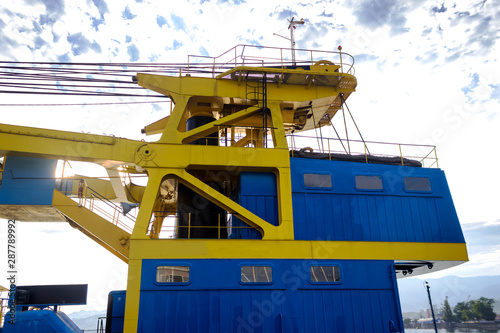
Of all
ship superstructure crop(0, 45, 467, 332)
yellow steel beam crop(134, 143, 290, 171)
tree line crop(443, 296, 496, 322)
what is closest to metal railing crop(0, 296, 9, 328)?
ship superstructure crop(0, 45, 467, 332)

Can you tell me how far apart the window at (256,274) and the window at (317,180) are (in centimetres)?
431

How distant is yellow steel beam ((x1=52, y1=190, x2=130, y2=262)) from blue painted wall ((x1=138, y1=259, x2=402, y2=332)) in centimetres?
286

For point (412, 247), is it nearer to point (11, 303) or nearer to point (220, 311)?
point (220, 311)

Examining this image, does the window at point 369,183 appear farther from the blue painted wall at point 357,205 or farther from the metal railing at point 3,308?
the metal railing at point 3,308

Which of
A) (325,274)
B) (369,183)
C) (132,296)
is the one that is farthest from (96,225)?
(369,183)

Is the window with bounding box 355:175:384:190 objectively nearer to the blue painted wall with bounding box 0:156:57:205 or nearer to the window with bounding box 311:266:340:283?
the window with bounding box 311:266:340:283

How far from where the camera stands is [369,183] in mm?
17125

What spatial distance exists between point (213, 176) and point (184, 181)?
7.44 ft

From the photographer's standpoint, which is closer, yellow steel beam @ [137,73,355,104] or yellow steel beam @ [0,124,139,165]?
yellow steel beam @ [0,124,139,165]

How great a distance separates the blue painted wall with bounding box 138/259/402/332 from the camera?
13.5m

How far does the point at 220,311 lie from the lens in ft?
44.9

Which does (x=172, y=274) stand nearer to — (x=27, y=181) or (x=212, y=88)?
(x=27, y=181)

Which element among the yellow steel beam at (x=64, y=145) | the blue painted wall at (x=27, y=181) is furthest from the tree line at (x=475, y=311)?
the blue painted wall at (x=27, y=181)

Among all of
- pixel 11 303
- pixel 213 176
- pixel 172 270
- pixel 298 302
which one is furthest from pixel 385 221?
pixel 11 303
